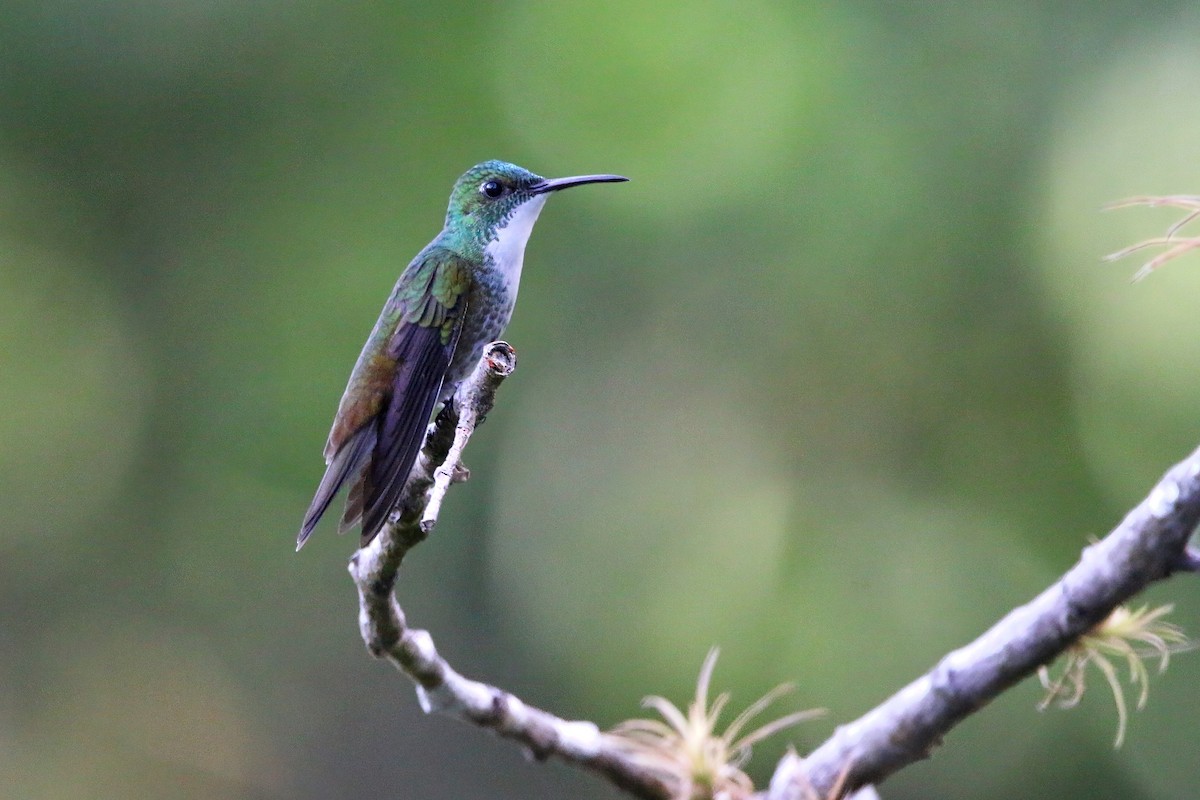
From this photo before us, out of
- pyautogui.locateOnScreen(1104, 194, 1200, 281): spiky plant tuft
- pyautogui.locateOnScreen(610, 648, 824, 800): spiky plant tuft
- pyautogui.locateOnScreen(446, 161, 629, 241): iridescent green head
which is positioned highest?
pyautogui.locateOnScreen(446, 161, 629, 241): iridescent green head

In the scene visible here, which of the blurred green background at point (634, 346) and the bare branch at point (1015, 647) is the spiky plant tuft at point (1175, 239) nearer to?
the bare branch at point (1015, 647)

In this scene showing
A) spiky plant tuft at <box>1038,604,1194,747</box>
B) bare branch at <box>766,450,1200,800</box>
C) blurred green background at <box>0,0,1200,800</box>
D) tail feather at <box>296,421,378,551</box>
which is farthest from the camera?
blurred green background at <box>0,0,1200,800</box>

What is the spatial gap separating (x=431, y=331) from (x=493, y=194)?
85 cm

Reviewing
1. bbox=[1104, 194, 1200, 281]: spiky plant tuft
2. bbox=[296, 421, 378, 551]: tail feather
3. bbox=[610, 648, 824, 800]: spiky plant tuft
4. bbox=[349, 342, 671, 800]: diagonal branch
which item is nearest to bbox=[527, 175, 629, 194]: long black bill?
bbox=[296, 421, 378, 551]: tail feather

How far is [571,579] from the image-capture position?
29.9ft

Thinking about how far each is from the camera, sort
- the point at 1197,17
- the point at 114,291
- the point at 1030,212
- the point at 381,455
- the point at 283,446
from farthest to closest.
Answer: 1. the point at 114,291
2. the point at 283,446
3. the point at 1030,212
4. the point at 1197,17
5. the point at 381,455

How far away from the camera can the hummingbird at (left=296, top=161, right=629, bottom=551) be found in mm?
2969

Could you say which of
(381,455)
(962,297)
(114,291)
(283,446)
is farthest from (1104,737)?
(114,291)

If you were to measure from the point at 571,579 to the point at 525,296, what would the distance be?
7.23 ft

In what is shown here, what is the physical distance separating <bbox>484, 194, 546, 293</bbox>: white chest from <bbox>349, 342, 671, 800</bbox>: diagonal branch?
149cm

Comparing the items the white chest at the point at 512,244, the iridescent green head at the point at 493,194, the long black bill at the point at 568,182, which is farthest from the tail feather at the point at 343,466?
the long black bill at the point at 568,182

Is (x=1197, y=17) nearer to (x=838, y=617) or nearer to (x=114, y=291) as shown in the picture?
(x=838, y=617)

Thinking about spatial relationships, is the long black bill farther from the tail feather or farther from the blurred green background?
the blurred green background

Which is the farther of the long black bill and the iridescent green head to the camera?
the iridescent green head
